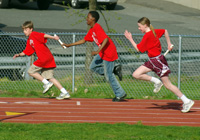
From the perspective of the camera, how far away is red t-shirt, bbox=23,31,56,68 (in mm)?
10227

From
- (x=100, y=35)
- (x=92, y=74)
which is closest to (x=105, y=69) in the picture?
(x=100, y=35)

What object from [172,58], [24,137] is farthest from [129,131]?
[172,58]

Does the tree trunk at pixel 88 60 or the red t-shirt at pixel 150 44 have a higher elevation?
the red t-shirt at pixel 150 44

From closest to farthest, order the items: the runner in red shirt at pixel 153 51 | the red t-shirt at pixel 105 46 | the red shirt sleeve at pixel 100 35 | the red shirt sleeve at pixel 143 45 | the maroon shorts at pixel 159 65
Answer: the red shirt sleeve at pixel 143 45
the runner in red shirt at pixel 153 51
the maroon shorts at pixel 159 65
the red shirt sleeve at pixel 100 35
the red t-shirt at pixel 105 46

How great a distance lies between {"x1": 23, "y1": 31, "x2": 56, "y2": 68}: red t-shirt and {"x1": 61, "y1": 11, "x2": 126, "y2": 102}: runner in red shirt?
0.59m

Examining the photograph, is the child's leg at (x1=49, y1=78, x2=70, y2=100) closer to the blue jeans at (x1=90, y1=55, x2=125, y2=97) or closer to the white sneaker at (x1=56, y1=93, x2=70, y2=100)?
the white sneaker at (x1=56, y1=93, x2=70, y2=100)

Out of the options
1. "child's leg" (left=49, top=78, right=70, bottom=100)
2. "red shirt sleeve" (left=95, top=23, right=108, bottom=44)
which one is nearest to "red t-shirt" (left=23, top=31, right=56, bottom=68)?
"child's leg" (left=49, top=78, right=70, bottom=100)

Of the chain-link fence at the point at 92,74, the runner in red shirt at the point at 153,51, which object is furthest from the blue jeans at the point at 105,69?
the chain-link fence at the point at 92,74

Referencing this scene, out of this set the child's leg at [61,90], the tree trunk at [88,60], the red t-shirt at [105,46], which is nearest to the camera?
the red t-shirt at [105,46]

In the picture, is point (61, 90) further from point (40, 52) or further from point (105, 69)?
point (105, 69)

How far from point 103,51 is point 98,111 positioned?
1359 mm

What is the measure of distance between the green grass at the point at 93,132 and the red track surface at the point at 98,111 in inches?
21.9

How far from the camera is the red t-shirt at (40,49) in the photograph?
10.2 m

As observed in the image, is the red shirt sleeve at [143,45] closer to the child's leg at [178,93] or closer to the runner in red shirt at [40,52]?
the child's leg at [178,93]
